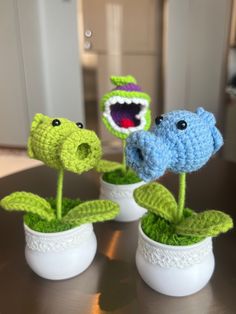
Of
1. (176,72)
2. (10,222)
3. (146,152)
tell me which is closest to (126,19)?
(176,72)

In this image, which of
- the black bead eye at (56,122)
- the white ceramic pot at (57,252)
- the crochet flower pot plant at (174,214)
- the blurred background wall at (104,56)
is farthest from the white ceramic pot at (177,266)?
the blurred background wall at (104,56)

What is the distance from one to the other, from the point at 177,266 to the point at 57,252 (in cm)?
19

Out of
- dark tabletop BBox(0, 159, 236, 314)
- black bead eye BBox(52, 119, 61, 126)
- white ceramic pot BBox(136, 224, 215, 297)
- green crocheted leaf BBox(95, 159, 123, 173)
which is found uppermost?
black bead eye BBox(52, 119, 61, 126)

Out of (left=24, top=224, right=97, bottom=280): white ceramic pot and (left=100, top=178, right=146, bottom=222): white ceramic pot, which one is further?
(left=100, top=178, right=146, bottom=222): white ceramic pot

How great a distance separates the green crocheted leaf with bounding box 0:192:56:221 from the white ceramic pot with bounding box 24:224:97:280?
0.03 meters

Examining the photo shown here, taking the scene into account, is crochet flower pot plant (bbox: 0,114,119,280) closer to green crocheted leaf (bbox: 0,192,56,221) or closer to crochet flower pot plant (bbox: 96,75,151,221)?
green crocheted leaf (bbox: 0,192,56,221)

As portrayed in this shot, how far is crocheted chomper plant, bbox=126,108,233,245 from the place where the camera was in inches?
15.9

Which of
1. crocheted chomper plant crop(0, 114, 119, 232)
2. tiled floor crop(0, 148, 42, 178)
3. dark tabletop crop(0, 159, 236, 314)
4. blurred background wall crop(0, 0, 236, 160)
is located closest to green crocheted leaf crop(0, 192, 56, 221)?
crocheted chomper plant crop(0, 114, 119, 232)

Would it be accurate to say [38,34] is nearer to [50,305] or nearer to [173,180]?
[173,180]

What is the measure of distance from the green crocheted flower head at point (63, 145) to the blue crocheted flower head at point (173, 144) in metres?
0.09

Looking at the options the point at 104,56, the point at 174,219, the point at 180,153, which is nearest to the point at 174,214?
the point at 174,219

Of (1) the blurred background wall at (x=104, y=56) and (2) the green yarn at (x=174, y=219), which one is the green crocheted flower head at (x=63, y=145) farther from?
(1) the blurred background wall at (x=104, y=56)

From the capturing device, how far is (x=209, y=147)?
445mm

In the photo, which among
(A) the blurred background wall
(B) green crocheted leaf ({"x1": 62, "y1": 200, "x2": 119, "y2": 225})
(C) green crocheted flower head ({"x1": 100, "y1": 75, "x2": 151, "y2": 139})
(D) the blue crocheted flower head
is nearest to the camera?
(D) the blue crocheted flower head
